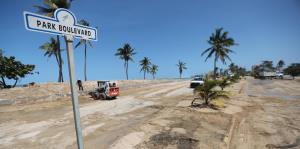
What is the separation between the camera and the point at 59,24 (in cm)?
268

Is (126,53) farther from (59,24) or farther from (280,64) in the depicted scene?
(280,64)

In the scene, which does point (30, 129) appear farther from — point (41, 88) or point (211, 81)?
point (41, 88)

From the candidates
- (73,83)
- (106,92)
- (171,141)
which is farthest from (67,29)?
(106,92)

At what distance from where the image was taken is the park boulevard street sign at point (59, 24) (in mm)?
2414

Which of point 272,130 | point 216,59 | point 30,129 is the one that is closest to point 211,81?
point 272,130

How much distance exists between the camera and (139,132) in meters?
7.34

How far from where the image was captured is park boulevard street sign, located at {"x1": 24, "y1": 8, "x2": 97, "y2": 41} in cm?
241

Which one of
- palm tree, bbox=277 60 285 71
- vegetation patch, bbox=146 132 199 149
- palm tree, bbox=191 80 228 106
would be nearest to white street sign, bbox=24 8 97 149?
vegetation patch, bbox=146 132 199 149

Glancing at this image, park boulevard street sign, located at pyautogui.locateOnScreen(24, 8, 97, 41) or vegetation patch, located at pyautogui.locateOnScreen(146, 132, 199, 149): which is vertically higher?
park boulevard street sign, located at pyautogui.locateOnScreen(24, 8, 97, 41)

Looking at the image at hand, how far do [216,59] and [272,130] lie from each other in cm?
3550

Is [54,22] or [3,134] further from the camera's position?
[3,134]

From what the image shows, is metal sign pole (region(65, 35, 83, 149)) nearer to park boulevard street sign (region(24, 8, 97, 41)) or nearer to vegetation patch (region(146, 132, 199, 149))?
park boulevard street sign (region(24, 8, 97, 41))

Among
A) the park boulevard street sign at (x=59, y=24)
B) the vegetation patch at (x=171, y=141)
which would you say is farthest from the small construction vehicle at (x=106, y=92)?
the park boulevard street sign at (x=59, y=24)

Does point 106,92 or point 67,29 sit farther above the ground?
point 67,29
